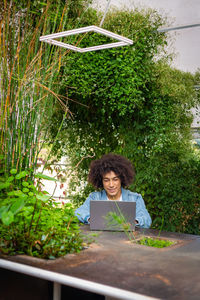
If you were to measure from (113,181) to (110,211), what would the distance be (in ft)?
3.09

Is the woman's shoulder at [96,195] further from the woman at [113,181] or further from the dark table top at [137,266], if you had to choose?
the dark table top at [137,266]

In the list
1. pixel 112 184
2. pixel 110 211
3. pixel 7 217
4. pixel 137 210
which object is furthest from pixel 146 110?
pixel 7 217

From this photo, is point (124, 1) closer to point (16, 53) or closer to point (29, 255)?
point (16, 53)

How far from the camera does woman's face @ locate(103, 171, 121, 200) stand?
138 inches

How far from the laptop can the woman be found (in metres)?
0.61

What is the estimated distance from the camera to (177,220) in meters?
4.89

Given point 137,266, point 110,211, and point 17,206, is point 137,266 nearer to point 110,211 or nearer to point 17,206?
point 17,206

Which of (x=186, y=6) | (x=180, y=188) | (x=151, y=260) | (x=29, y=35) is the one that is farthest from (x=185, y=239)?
(x=186, y=6)

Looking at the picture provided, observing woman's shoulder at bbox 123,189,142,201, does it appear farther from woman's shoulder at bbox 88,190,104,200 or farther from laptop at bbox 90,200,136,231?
laptop at bbox 90,200,136,231

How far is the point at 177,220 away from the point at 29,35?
3097 mm

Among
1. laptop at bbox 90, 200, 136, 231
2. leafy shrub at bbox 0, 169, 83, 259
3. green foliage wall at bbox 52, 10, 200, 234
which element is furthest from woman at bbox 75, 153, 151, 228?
leafy shrub at bbox 0, 169, 83, 259

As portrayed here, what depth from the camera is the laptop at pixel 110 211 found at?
2602 mm

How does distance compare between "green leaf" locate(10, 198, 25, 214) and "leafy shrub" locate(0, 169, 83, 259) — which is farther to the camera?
"leafy shrub" locate(0, 169, 83, 259)

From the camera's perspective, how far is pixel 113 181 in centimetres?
353
